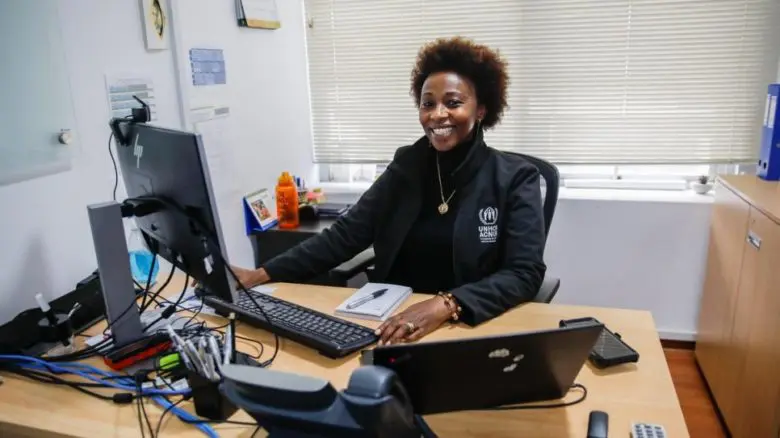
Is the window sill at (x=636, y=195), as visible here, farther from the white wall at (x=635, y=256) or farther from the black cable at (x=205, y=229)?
the black cable at (x=205, y=229)

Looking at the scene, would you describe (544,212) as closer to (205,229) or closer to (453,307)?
(453,307)

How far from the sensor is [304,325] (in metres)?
1.30

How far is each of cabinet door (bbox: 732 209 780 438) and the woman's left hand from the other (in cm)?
113

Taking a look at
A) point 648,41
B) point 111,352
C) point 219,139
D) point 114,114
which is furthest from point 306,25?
point 111,352

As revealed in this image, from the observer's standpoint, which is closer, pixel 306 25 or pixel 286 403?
pixel 286 403

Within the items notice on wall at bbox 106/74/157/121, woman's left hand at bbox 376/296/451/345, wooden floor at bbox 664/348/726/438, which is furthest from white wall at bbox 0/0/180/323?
wooden floor at bbox 664/348/726/438

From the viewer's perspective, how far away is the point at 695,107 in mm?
2535

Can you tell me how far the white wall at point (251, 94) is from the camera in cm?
207

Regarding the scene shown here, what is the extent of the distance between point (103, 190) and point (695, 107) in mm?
2461

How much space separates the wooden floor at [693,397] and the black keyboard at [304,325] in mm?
1539

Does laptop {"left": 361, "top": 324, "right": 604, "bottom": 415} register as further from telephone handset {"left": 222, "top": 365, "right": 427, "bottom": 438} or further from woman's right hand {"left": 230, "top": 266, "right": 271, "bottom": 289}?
woman's right hand {"left": 230, "top": 266, "right": 271, "bottom": 289}

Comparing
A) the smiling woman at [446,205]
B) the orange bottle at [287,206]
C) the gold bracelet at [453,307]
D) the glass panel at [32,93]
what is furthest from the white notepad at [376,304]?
the orange bottle at [287,206]

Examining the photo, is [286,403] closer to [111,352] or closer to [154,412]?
[154,412]

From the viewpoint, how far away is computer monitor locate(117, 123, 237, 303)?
1055mm
